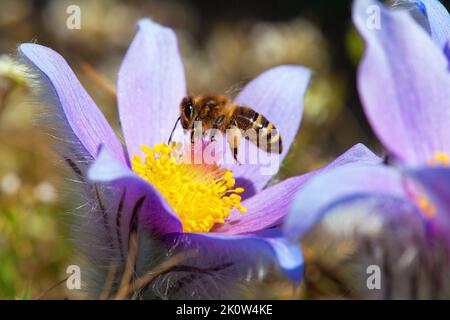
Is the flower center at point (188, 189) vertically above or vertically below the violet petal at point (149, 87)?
below

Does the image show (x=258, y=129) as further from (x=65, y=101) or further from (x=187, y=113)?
(x=65, y=101)

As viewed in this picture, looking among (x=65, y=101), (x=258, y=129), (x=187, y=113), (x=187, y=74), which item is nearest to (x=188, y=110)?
(x=187, y=113)

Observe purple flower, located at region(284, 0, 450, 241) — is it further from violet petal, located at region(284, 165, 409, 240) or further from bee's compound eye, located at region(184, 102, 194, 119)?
bee's compound eye, located at region(184, 102, 194, 119)

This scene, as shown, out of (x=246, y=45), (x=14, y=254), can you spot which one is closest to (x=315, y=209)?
(x=14, y=254)

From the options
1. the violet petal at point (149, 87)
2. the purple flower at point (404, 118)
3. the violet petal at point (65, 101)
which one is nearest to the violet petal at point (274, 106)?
the violet petal at point (149, 87)

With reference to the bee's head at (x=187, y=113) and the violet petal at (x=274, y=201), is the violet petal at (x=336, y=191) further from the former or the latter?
the bee's head at (x=187, y=113)

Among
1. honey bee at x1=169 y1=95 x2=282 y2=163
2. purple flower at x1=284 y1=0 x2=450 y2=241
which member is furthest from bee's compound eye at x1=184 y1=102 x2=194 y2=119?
purple flower at x1=284 y1=0 x2=450 y2=241
